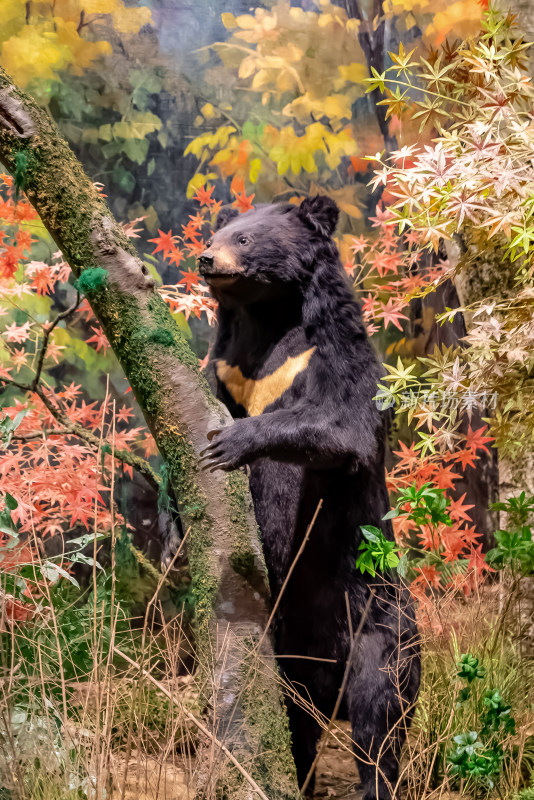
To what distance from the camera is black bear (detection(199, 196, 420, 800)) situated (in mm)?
1790

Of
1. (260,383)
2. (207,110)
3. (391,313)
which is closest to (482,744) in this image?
(260,383)

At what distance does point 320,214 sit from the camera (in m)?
1.97

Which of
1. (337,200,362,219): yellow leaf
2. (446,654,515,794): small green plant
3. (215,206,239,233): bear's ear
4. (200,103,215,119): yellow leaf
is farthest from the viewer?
(337,200,362,219): yellow leaf

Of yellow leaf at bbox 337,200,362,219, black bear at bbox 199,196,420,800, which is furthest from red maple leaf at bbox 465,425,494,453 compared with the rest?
black bear at bbox 199,196,420,800

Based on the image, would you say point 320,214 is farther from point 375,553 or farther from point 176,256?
point 176,256

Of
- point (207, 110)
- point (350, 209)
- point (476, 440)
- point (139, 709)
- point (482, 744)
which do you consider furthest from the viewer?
point (350, 209)

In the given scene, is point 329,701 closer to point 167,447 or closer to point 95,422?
point 167,447

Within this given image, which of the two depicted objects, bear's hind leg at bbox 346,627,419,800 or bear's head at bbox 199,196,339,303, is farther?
bear's head at bbox 199,196,339,303

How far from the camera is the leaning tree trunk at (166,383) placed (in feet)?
4.94

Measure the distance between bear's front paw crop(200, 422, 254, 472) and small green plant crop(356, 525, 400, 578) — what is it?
393 millimetres

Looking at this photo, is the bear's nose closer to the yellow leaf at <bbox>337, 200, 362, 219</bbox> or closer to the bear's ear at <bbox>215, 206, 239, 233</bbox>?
the bear's ear at <bbox>215, 206, 239, 233</bbox>

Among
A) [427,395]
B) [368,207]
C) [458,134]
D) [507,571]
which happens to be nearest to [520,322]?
[427,395]

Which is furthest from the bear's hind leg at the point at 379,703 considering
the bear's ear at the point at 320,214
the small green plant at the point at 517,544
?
the bear's ear at the point at 320,214

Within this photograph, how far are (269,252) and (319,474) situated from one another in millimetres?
578
